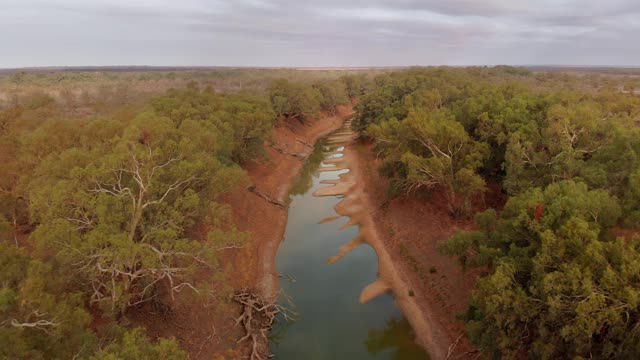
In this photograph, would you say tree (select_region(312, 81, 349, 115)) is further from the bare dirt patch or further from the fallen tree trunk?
the fallen tree trunk

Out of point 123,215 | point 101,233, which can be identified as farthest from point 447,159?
point 101,233

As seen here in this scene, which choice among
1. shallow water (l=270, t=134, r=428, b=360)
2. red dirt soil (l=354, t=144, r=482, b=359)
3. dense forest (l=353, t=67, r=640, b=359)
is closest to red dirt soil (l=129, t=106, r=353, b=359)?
shallow water (l=270, t=134, r=428, b=360)

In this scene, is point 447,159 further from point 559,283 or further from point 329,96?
point 329,96

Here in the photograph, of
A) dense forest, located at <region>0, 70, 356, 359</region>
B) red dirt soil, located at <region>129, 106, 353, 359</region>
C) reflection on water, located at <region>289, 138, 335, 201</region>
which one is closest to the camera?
dense forest, located at <region>0, 70, 356, 359</region>

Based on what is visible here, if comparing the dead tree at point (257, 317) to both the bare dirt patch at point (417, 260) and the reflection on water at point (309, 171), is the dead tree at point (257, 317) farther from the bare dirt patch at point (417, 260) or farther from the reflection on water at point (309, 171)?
the reflection on water at point (309, 171)

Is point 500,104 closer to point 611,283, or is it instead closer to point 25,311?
point 611,283

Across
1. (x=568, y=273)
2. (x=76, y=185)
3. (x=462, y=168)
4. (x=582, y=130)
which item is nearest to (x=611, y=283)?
(x=568, y=273)
